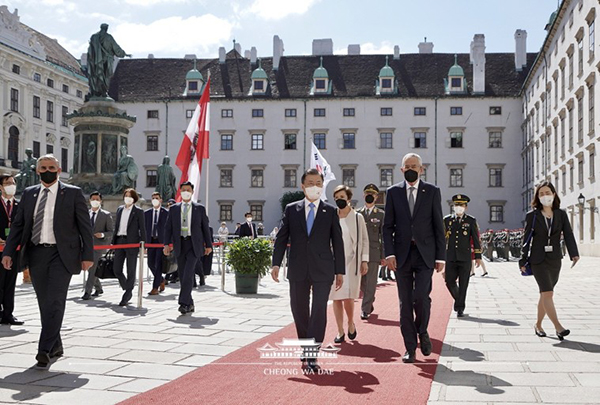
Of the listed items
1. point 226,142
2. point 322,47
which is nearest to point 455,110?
point 322,47

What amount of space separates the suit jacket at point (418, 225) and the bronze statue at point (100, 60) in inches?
695

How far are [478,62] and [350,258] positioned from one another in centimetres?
5599

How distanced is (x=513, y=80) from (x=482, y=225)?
1301cm

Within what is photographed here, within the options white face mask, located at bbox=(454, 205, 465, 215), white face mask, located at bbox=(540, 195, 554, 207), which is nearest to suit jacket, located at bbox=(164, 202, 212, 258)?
white face mask, located at bbox=(454, 205, 465, 215)

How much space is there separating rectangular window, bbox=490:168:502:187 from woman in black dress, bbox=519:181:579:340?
51.9 m

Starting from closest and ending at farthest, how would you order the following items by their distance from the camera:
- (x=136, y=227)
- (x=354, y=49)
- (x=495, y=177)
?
1. (x=136, y=227)
2. (x=495, y=177)
3. (x=354, y=49)

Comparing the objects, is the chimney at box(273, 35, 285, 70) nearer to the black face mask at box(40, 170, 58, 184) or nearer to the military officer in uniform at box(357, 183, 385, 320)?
the military officer in uniform at box(357, 183, 385, 320)

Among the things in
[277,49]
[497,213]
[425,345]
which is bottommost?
[425,345]

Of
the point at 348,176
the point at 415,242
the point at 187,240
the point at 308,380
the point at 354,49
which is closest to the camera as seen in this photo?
the point at 308,380

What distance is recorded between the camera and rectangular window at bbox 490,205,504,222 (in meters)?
58.9

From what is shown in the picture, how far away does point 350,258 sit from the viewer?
8.73 meters

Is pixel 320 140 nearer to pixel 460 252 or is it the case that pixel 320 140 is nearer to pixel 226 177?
pixel 226 177

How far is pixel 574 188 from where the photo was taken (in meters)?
39.8

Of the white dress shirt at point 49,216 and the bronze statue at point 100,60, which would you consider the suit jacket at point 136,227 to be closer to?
the white dress shirt at point 49,216
